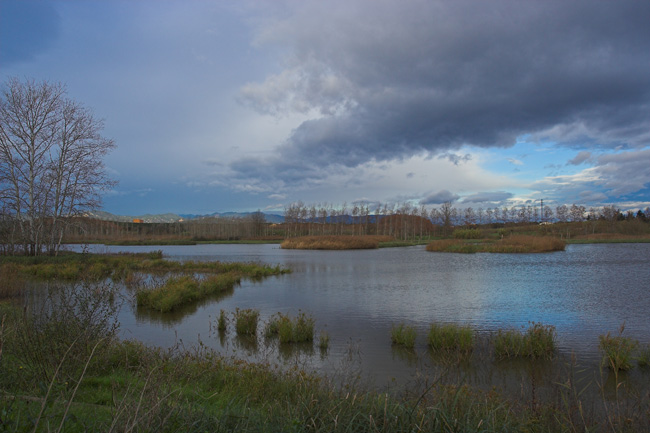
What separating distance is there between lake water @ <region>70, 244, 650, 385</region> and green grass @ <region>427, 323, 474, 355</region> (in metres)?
0.35

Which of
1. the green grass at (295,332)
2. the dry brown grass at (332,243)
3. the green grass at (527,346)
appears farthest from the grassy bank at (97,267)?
the dry brown grass at (332,243)

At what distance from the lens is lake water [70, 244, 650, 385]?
951 cm

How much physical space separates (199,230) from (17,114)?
78.5 meters

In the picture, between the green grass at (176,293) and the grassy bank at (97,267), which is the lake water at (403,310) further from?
the grassy bank at (97,267)

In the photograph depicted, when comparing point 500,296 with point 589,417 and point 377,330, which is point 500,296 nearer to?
point 377,330

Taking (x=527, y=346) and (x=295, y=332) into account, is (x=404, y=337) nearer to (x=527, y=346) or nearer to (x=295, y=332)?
(x=527, y=346)

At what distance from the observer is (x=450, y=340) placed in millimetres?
9633

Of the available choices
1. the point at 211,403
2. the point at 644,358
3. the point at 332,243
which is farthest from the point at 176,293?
the point at 332,243

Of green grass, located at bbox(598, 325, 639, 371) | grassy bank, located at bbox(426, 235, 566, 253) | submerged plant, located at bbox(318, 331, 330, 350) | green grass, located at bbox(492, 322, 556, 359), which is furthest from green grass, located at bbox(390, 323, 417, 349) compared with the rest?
grassy bank, located at bbox(426, 235, 566, 253)

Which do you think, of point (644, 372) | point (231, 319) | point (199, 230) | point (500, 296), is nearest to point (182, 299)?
point (231, 319)

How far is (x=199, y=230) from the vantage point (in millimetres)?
101750

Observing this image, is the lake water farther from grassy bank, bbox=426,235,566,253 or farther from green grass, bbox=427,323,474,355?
grassy bank, bbox=426,235,566,253

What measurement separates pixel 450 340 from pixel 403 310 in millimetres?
4890

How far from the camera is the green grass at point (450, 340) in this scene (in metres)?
9.35
